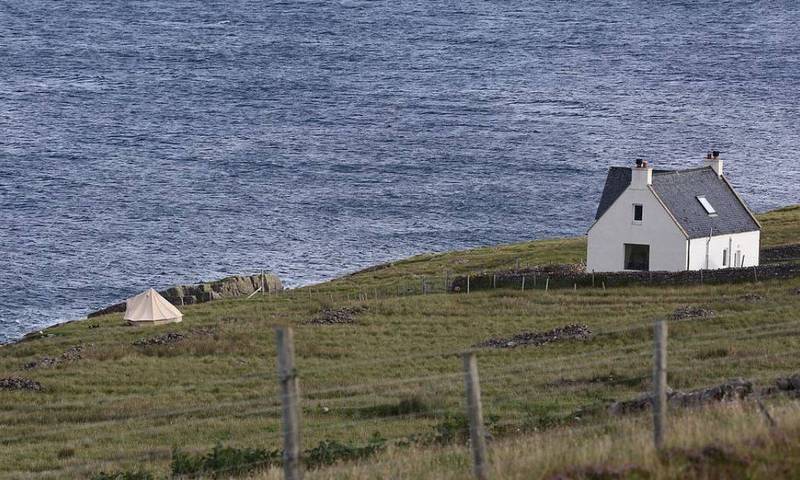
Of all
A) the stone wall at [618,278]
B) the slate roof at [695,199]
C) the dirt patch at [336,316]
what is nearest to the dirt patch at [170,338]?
the dirt patch at [336,316]

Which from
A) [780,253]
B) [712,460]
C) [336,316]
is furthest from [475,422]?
[780,253]

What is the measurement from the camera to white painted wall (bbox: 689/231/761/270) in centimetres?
6284

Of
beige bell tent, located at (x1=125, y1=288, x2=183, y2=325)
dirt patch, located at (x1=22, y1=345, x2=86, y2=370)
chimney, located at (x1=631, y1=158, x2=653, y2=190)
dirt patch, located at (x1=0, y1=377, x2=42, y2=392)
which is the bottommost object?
dirt patch, located at (x1=0, y1=377, x2=42, y2=392)

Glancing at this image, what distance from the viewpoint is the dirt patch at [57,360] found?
154ft

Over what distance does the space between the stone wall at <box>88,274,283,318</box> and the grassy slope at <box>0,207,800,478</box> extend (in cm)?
700

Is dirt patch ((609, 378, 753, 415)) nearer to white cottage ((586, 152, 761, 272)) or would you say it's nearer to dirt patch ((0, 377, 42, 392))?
dirt patch ((0, 377, 42, 392))

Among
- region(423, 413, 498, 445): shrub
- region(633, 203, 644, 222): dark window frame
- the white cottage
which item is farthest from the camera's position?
region(633, 203, 644, 222): dark window frame

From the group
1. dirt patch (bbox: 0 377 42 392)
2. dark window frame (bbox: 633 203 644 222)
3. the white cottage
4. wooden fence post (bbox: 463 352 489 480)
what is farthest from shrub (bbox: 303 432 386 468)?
Answer: dark window frame (bbox: 633 203 644 222)

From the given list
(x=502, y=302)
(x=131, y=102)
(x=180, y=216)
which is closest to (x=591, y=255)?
(x=502, y=302)

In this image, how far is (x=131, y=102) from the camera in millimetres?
173375

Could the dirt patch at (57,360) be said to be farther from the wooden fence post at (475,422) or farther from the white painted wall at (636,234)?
the wooden fence post at (475,422)

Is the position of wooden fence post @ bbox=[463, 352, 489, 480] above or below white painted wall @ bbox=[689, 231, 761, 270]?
below

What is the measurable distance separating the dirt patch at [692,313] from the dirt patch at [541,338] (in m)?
3.60

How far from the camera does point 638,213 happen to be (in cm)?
6378
